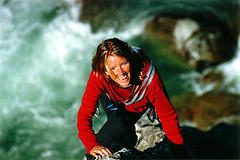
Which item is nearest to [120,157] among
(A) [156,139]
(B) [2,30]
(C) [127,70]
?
(C) [127,70]

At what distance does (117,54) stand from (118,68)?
12cm

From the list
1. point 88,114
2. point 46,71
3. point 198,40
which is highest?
point 46,71

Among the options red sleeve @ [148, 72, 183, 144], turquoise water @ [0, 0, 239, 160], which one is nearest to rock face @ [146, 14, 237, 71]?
turquoise water @ [0, 0, 239, 160]

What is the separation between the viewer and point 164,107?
363cm

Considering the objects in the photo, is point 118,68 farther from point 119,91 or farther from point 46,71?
point 46,71

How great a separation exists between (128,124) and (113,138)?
0.23 metres

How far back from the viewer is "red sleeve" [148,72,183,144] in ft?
11.6

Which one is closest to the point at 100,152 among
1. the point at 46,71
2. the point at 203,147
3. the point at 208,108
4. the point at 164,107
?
the point at 164,107

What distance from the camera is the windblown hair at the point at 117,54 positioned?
11.0ft

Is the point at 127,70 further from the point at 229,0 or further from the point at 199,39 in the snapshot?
the point at 229,0

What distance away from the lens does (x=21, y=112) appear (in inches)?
336

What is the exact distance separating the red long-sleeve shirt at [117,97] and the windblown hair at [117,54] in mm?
68

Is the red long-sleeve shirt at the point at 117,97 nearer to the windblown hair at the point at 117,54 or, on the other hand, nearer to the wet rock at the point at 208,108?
the windblown hair at the point at 117,54

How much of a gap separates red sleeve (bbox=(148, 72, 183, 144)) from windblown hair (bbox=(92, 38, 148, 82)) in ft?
0.48
